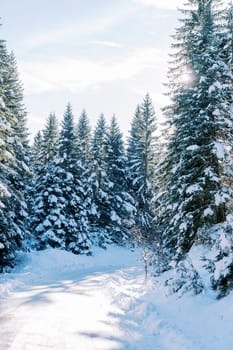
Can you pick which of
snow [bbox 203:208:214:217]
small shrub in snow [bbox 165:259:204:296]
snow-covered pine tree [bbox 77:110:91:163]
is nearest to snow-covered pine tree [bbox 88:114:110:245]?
snow-covered pine tree [bbox 77:110:91:163]

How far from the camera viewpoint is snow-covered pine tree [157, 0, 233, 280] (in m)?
16.5

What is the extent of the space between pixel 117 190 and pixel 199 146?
23270mm

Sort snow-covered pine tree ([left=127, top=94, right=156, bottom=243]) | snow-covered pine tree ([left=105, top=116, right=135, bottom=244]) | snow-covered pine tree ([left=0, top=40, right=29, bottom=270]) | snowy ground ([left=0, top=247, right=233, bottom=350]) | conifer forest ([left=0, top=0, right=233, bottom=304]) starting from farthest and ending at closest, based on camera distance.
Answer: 1. snow-covered pine tree ([left=127, top=94, right=156, bottom=243])
2. snow-covered pine tree ([left=105, top=116, right=135, bottom=244])
3. snow-covered pine tree ([left=0, top=40, right=29, bottom=270])
4. conifer forest ([left=0, top=0, right=233, bottom=304])
5. snowy ground ([left=0, top=247, right=233, bottom=350])

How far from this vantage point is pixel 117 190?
39.7 meters

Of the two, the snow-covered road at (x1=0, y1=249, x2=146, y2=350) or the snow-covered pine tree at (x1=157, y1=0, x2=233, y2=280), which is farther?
the snow-covered pine tree at (x1=157, y1=0, x2=233, y2=280)

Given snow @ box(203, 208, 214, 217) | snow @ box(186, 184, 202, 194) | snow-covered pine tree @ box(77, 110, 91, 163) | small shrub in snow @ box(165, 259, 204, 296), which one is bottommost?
small shrub in snow @ box(165, 259, 204, 296)

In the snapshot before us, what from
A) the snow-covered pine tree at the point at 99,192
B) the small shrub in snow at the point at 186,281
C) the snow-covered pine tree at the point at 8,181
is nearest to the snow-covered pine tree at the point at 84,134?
the snow-covered pine tree at the point at 99,192

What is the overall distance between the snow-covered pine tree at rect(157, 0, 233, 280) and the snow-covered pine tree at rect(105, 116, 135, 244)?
18.2 m

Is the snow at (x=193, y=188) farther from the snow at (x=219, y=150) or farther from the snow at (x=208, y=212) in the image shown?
the snow at (x=219, y=150)

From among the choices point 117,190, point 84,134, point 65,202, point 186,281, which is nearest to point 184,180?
point 186,281

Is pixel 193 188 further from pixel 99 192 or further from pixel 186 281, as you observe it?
pixel 99 192

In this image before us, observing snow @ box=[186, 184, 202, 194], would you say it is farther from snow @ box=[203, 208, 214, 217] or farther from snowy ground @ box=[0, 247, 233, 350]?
snowy ground @ box=[0, 247, 233, 350]

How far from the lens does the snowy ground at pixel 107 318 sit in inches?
296

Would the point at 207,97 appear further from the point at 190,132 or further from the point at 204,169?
the point at 204,169
